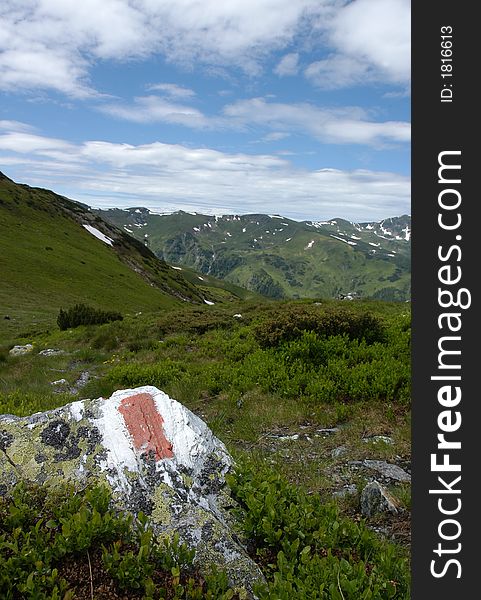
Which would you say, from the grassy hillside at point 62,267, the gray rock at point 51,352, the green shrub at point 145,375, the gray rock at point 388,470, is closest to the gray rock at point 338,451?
the gray rock at point 388,470

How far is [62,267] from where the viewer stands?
7031 centimetres

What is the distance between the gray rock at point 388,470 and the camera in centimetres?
591

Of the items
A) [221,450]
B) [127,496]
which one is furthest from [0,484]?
[221,450]

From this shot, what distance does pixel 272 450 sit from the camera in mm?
7141

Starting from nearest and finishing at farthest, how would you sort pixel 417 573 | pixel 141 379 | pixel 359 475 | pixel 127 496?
pixel 417 573 < pixel 127 496 < pixel 359 475 < pixel 141 379

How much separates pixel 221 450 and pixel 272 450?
243cm

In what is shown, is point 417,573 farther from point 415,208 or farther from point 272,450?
point 272,450

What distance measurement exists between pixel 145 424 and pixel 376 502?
115 inches

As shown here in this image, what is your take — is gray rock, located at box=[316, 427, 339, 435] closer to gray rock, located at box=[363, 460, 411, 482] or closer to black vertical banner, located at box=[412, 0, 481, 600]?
gray rock, located at box=[363, 460, 411, 482]

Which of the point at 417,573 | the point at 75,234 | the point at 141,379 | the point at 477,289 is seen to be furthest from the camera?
the point at 75,234

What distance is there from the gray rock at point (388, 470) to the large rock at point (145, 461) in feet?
8.36

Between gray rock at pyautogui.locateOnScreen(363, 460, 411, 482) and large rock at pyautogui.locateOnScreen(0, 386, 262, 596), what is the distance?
255 centimetres

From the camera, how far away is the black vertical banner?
287 centimetres

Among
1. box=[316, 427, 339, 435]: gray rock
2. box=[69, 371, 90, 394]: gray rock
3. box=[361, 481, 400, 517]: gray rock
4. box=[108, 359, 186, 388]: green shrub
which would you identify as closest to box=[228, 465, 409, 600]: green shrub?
box=[361, 481, 400, 517]: gray rock
